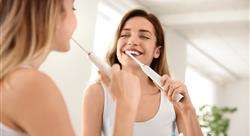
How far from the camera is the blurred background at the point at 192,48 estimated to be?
2.45 metres

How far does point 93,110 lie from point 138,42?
290 mm

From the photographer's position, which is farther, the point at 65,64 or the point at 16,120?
the point at 65,64

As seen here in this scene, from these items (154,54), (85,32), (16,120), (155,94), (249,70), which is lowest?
(16,120)

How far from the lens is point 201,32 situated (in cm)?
368

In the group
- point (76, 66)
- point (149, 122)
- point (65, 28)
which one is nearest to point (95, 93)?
point (149, 122)

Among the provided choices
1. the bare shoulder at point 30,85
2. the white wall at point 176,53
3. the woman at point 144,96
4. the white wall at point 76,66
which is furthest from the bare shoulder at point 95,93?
the white wall at point 176,53

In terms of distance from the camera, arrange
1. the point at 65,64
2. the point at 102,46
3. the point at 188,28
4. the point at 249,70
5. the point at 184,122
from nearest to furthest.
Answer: the point at 184,122 → the point at 65,64 → the point at 102,46 → the point at 188,28 → the point at 249,70

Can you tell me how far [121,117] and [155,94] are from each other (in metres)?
0.58

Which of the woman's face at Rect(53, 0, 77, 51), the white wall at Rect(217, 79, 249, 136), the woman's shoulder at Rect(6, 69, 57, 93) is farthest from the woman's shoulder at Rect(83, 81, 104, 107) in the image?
the white wall at Rect(217, 79, 249, 136)

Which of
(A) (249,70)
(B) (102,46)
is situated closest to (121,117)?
(B) (102,46)

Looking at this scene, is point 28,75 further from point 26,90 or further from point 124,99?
point 124,99

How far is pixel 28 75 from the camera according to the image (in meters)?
0.59

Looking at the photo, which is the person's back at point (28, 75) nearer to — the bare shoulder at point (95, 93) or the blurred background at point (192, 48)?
the bare shoulder at point (95, 93)

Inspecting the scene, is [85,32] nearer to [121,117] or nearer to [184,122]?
[184,122]
